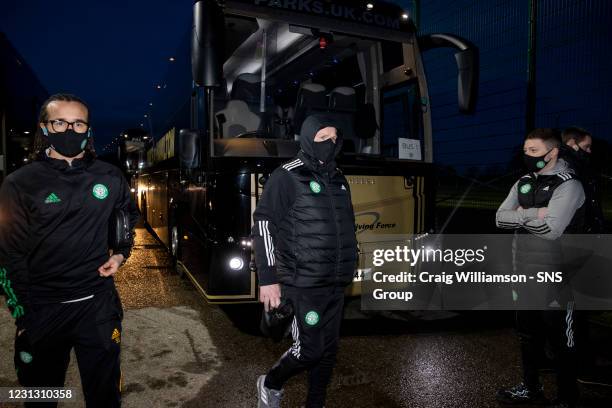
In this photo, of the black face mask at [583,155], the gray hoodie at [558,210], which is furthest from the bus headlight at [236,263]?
the black face mask at [583,155]

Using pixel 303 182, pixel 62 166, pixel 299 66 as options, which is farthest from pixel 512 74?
pixel 62 166

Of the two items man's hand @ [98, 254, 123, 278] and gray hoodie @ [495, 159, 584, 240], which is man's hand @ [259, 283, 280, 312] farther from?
gray hoodie @ [495, 159, 584, 240]

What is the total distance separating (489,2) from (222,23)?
7812 millimetres

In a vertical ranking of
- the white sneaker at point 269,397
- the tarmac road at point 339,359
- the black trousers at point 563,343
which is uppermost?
the black trousers at point 563,343

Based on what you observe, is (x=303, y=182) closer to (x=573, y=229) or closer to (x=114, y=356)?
(x=114, y=356)

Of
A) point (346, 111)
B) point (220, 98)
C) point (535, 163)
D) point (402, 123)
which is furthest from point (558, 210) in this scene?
point (220, 98)

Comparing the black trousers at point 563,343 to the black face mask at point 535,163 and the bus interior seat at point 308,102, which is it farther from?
the bus interior seat at point 308,102

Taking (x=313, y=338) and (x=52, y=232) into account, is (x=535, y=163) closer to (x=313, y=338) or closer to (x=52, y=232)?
(x=313, y=338)

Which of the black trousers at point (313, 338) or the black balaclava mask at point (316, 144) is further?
the black balaclava mask at point (316, 144)

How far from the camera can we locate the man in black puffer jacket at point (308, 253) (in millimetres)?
2627

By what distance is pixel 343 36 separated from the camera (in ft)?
16.5

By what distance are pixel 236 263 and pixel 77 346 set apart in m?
2.15

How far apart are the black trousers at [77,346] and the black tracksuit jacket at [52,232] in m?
0.06

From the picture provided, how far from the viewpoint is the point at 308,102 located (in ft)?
16.9
